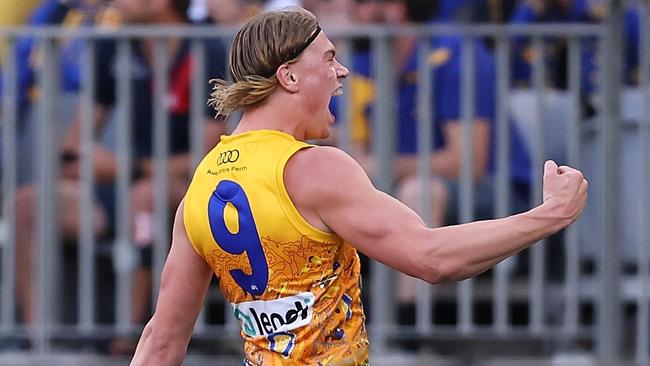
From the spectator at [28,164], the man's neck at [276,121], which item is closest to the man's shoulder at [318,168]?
the man's neck at [276,121]

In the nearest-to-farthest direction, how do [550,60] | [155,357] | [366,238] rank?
[366,238]
[155,357]
[550,60]

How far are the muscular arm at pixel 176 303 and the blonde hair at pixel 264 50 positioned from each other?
14.7 inches

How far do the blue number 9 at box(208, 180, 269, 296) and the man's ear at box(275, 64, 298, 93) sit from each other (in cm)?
28

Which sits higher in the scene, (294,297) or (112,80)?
(112,80)

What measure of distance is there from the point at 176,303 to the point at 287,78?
0.71 metres

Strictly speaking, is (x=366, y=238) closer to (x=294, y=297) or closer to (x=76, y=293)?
(x=294, y=297)

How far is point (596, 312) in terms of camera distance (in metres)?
7.11

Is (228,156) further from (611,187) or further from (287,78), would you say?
(611,187)

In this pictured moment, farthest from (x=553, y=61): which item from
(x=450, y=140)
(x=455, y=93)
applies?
(x=450, y=140)

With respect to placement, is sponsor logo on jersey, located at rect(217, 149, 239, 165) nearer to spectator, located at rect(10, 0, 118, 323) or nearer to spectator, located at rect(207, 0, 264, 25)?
spectator, located at rect(10, 0, 118, 323)

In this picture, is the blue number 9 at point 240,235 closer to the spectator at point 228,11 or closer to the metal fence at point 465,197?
the metal fence at point 465,197

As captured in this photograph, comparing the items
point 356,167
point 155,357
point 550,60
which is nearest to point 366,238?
point 356,167

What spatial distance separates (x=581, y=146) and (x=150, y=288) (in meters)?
2.18

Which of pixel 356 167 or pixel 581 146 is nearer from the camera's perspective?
pixel 356 167
